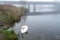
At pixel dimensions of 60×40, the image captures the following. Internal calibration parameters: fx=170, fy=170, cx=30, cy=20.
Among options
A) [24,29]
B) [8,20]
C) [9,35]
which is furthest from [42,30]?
[9,35]

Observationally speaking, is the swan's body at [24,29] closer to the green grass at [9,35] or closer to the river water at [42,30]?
the river water at [42,30]

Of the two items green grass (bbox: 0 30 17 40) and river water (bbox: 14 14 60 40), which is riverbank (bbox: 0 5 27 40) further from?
river water (bbox: 14 14 60 40)

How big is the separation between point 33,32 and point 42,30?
0.69ft

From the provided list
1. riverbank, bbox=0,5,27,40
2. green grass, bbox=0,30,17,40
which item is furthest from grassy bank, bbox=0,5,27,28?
green grass, bbox=0,30,17,40

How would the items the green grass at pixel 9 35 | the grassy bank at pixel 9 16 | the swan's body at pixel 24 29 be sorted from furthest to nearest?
the grassy bank at pixel 9 16, the swan's body at pixel 24 29, the green grass at pixel 9 35

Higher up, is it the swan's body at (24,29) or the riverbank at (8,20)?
the riverbank at (8,20)

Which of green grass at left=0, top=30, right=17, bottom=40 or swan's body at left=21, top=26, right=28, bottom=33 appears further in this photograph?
swan's body at left=21, top=26, right=28, bottom=33

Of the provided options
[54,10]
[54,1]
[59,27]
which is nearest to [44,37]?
[59,27]

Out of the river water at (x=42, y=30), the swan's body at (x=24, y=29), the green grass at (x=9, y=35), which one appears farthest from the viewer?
the swan's body at (x=24, y=29)

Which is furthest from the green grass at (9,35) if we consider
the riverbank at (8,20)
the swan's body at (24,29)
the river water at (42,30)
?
the swan's body at (24,29)

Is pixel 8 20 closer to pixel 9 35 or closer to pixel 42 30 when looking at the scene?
pixel 42 30

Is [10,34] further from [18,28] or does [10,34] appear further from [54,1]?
[54,1]

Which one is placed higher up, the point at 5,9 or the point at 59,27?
the point at 5,9

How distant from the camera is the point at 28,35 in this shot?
252 centimetres
